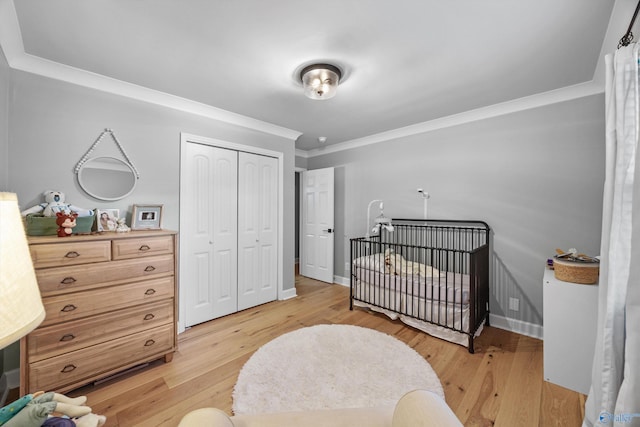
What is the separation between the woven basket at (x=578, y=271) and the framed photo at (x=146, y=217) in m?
3.37

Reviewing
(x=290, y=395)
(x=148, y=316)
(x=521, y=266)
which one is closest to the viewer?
(x=290, y=395)

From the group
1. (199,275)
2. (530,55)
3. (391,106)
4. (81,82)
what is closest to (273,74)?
(391,106)

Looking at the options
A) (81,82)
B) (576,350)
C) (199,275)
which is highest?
(81,82)

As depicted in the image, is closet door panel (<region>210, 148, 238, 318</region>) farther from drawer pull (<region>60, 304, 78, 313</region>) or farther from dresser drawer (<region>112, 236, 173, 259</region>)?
drawer pull (<region>60, 304, 78, 313</region>)

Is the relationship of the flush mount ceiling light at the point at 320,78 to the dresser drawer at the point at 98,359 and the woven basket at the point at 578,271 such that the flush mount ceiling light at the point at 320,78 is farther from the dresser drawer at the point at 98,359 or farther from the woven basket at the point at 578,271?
the dresser drawer at the point at 98,359

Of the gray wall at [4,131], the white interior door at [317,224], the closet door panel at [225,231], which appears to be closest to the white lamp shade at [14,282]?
the gray wall at [4,131]

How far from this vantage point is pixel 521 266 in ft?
8.68

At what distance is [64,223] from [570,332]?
3.66 meters

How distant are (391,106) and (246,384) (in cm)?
288

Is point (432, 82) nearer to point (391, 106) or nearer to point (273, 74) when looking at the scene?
point (391, 106)

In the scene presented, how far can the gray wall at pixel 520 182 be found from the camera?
2328 millimetres

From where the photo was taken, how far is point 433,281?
266cm

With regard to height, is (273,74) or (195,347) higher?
(273,74)

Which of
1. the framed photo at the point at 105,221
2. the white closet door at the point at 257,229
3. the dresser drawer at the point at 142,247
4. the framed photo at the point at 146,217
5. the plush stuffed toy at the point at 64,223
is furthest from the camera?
the white closet door at the point at 257,229
